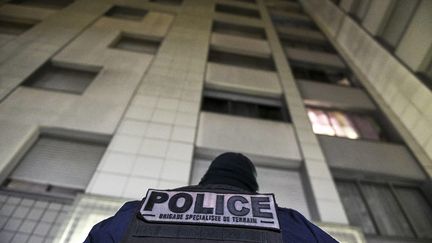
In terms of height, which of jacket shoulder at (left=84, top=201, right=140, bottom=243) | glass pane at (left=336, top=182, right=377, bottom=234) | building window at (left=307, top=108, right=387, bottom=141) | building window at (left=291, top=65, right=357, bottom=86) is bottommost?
glass pane at (left=336, top=182, right=377, bottom=234)

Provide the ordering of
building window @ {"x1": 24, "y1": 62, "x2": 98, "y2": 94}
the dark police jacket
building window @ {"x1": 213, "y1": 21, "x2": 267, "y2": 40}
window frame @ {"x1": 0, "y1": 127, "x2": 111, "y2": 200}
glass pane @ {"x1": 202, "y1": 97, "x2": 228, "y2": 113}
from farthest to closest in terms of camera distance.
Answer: building window @ {"x1": 213, "y1": 21, "x2": 267, "y2": 40} < glass pane @ {"x1": 202, "y1": 97, "x2": 228, "y2": 113} < building window @ {"x1": 24, "y1": 62, "x2": 98, "y2": 94} < window frame @ {"x1": 0, "y1": 127, "x2": 111, "y2": 200} < the dark police jacket

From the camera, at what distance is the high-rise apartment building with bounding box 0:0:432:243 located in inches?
128

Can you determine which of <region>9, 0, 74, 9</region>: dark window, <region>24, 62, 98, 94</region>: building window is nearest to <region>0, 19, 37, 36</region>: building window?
<region>9, 0, 74, 9</region>: dark window

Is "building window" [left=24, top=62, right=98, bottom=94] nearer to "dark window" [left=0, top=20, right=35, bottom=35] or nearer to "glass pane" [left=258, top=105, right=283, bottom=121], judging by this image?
"dark window" [left=0, top=20, right=35, bottom=35]

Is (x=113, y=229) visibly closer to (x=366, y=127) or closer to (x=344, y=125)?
(x=344, y=125)

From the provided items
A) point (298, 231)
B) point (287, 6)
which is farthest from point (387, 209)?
point (287, 6)

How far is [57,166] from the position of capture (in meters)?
3.44

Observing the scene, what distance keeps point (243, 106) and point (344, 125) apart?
1892 millimetres

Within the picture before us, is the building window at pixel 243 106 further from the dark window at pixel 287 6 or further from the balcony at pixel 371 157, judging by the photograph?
the dark window at pixel 287 6

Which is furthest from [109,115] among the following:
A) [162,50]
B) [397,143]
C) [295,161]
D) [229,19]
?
[229,19]

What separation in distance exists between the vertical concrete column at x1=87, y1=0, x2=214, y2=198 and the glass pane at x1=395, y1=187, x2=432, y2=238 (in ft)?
10.1

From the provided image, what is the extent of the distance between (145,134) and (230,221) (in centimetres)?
270

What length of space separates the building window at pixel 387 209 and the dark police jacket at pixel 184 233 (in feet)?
8.91

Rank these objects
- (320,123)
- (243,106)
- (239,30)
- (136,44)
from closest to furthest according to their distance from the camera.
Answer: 1. (320,123)
2. (243,106)
3. (136,44)
4. (239,30)
